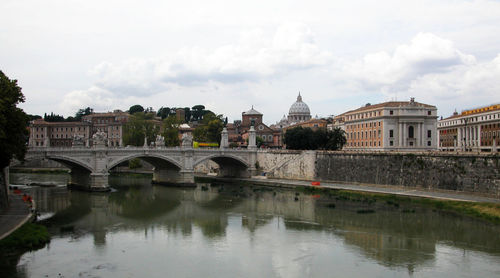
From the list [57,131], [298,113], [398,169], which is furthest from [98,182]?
[298,113]

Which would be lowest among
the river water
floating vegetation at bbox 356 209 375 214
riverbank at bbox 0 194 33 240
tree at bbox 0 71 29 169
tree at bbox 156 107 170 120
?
the river water

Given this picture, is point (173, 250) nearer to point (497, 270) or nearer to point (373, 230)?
point (373, 230)

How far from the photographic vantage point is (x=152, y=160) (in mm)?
51781

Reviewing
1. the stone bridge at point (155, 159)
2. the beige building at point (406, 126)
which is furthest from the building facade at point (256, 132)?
the beige building at point (406, 126)

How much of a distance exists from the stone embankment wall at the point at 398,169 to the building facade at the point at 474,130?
47.0ft

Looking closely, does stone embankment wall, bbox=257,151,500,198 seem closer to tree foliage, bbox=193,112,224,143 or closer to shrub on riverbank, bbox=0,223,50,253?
tree foliage, bbox=193,112,224,143

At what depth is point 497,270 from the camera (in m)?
19.4

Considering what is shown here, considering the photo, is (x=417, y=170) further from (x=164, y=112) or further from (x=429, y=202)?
(x=164, y=112)

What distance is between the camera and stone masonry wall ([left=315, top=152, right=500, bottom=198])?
34500 millimetres

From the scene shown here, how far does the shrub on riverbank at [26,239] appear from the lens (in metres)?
20.3

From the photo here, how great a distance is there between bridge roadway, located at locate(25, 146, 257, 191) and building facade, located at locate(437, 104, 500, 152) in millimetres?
25869

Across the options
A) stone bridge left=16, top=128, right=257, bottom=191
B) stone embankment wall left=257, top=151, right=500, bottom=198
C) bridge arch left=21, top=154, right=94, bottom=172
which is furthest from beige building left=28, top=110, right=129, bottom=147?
bridge arch left=21, top=154, right=94, bottom=172

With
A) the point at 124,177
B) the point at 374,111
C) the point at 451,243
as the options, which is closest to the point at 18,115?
the point at 451,243

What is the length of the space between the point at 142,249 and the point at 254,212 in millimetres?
11906
